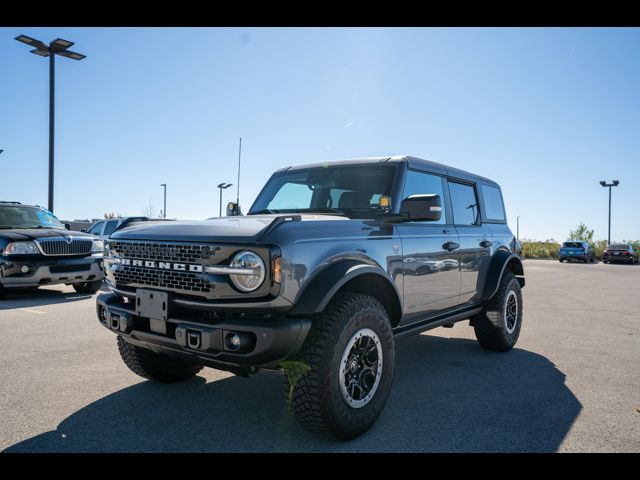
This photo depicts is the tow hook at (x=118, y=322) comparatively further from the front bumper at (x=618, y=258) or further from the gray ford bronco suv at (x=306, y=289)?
the front bumper at (x=618, y=258)

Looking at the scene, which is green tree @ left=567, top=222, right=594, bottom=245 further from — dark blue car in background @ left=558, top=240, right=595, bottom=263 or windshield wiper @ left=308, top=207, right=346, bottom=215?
windshield wiper @ left=308, top=207, right=346, bottom=215

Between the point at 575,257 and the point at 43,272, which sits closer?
the point at 43,272

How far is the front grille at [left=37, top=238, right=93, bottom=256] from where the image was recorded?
8422 millimetres

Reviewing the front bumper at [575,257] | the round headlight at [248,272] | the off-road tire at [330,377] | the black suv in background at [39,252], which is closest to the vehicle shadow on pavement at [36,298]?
the black suv in background at [39,252]

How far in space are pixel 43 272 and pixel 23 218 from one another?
1.86 meters

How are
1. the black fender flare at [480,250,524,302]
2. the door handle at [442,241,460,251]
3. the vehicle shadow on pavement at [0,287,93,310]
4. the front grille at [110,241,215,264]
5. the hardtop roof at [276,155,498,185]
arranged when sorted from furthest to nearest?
the vehicle shadow on pavement at [0,287,93,310] → the black fender flare at [480,250,524,302] → the door handle at [442,241,460,251] → the hardtop roof at [276,155,498,185] → the front grille at [110,241,215,264]

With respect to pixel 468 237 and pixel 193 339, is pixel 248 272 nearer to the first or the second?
pixel 193 339

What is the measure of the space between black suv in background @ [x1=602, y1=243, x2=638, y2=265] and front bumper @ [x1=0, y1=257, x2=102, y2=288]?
103 ft

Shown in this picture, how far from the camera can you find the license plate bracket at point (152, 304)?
2814 mm

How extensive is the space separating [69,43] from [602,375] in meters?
18.7

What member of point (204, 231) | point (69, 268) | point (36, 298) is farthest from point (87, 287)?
point (204, 231)

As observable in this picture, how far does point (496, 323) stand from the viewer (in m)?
5.06

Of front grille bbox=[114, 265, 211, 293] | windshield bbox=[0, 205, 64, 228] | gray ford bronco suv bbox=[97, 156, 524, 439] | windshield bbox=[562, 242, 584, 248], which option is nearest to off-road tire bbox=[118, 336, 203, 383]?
gray ford bronco suv bbox=[97, 156, 524, 439]

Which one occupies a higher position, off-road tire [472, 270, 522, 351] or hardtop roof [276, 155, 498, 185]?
hardtop roof [276, 155, 498, 185]
